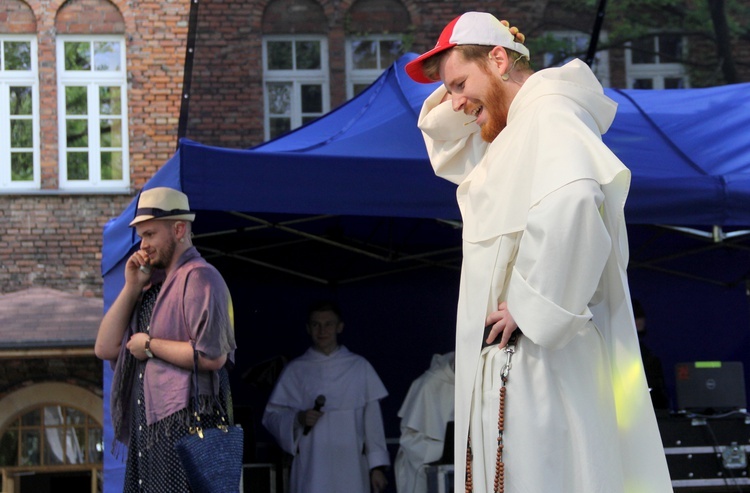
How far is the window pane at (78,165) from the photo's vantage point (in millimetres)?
15297

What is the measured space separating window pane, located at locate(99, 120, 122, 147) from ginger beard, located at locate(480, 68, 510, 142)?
12.8 metres

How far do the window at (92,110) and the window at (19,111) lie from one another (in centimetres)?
35

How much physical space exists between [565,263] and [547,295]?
3.3 inches

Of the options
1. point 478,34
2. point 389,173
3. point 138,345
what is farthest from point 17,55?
point 478,34

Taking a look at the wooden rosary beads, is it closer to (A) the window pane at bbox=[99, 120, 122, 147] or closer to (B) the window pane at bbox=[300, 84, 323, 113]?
(B) the window pane at bbox=[300, 84, 323, 113]

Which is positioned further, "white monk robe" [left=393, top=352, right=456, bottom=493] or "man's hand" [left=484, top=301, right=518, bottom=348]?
"white monk robe" [left=393, top=352, right=456, bottom=493]

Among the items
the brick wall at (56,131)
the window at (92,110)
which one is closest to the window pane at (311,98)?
the brick wall at (56,131)

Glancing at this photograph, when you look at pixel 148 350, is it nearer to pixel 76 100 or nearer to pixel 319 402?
pixel 319 402

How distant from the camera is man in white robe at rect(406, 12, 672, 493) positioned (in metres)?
2.74

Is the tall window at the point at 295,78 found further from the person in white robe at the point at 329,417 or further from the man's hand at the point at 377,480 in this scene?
the man's hand at the point at 377,480

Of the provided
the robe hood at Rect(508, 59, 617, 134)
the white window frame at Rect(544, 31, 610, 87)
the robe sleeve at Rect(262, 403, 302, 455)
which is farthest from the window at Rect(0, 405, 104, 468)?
the robe hood at Rect(508, 59, 617, 134)

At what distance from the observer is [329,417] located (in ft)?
25.7

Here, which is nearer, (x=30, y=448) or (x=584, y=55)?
(x=584, y=55)

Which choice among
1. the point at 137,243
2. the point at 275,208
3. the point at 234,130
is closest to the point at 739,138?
the point at 275,208
